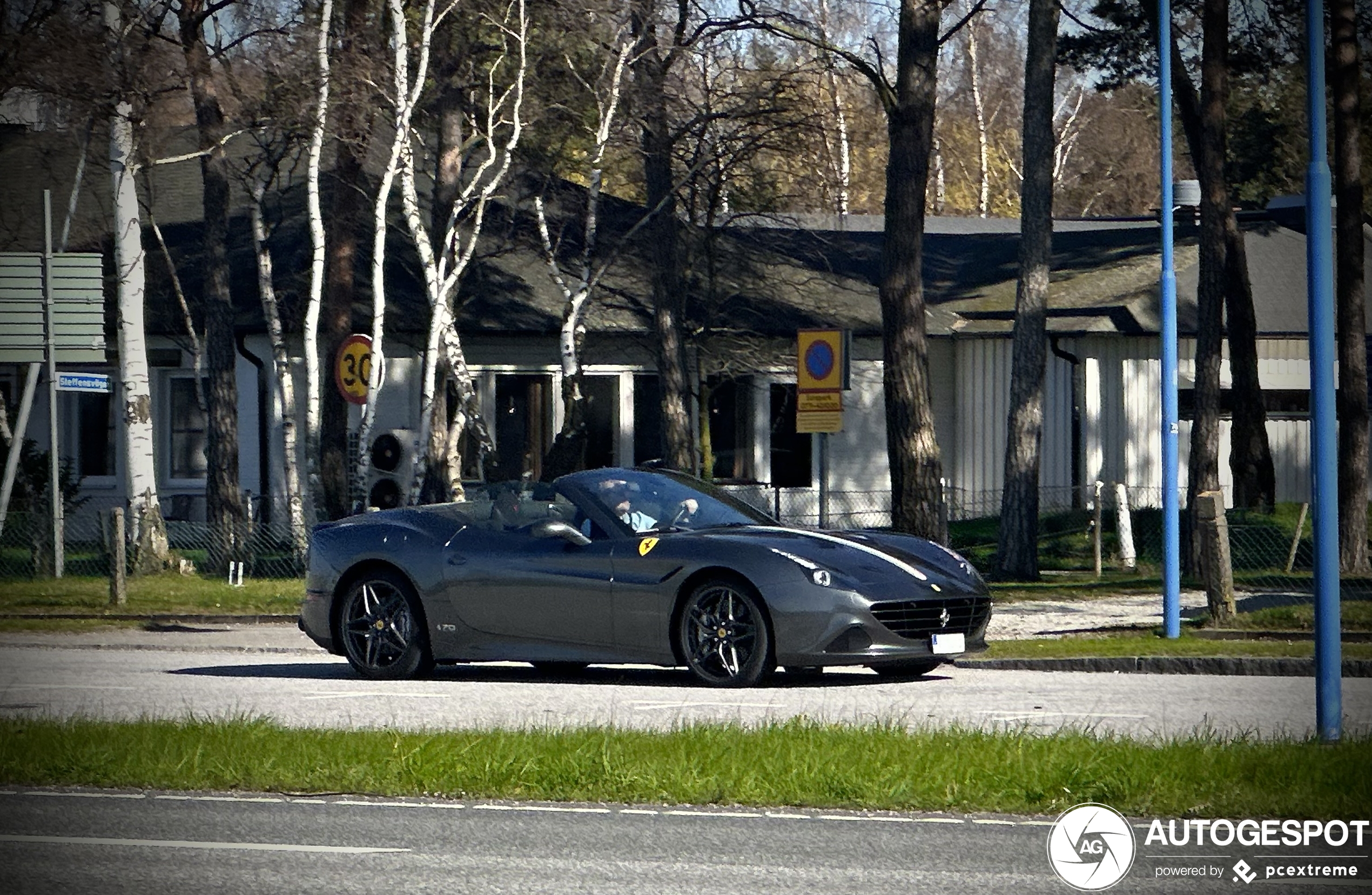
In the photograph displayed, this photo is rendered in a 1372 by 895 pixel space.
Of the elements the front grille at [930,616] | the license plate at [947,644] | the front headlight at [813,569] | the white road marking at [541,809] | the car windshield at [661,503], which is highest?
the car windshield at [661,503]

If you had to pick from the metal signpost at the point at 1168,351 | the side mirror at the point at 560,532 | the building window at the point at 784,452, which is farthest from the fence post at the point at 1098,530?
the side mirror at the point at 560,532

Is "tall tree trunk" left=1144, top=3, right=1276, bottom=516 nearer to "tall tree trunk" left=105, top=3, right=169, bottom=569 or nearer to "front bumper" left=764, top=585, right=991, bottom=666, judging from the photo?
"tall tree trunk" left=105, top=3, right=169, bottom=569

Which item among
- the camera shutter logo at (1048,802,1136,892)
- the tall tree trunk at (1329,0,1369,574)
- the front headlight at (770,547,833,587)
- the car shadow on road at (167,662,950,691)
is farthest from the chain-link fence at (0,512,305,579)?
the camera shutter logo at (1048,802,1136,892)

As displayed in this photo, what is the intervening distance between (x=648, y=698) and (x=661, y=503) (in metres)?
1.76

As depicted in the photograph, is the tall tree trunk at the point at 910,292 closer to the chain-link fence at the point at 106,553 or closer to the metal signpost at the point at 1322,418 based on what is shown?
the chain-link fence at the point at 106,553

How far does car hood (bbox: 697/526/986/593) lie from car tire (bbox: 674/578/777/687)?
36 cm

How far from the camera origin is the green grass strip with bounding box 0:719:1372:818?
810cm

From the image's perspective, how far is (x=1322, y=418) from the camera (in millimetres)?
9266

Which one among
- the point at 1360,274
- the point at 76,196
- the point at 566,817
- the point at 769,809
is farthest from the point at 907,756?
the point at 76,196

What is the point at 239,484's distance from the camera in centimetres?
2878

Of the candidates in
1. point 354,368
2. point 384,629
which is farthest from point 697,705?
point 354,368

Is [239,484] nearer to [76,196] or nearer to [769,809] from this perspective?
[76,196]

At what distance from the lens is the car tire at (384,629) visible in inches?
533

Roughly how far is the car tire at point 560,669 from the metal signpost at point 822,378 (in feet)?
16.7
